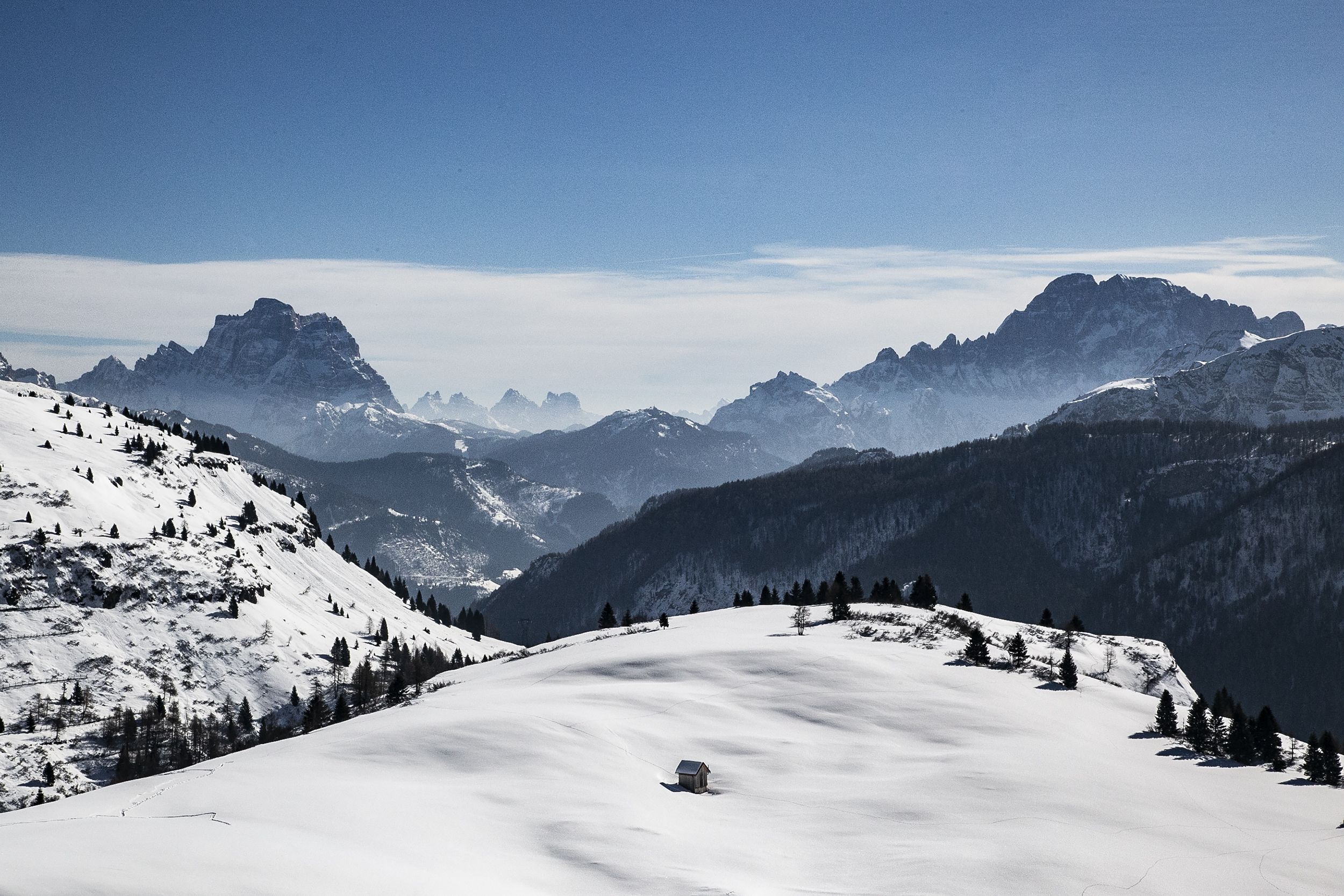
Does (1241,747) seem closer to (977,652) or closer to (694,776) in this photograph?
(977,652)

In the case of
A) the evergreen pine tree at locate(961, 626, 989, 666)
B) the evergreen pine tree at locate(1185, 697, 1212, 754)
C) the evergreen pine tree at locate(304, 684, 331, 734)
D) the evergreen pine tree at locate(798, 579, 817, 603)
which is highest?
the evergreen pine tree at locate(961, 626, 989, 666)

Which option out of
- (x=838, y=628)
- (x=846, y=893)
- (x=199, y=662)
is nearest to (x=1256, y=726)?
(x=838, y=628)

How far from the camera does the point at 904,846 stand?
165 feet

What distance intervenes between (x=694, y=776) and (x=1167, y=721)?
150 ft

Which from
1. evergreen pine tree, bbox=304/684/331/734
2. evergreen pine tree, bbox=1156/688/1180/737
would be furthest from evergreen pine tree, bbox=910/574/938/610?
evergreen pine tree, bbox=304/684/331/734

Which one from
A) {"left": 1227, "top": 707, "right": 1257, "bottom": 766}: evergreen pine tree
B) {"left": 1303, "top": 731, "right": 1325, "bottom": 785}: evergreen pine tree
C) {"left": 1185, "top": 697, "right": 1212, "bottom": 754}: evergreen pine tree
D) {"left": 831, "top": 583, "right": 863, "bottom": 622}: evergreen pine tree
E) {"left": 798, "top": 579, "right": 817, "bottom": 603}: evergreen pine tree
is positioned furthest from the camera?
{"left": 798, "top": 579, "right": 817, "bottom": 603}: evergreen pine tree

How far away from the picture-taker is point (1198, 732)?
77.8 meters

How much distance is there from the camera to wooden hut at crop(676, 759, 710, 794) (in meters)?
58.5

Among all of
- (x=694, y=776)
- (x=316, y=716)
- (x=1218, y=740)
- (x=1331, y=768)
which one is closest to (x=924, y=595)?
(x=1218, y=740)

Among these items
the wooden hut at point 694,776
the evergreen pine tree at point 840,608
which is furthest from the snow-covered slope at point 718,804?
the evergreen pine tree at point 840,608

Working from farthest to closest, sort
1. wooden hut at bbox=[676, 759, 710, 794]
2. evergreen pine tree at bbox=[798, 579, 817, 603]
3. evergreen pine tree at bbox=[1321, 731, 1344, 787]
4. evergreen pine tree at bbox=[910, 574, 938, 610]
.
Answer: evergreen pine tree at bbox=[798, 579, 817, 603] → evergreen pine tree at bbox=[910, 574, 938, 610] → evergreen pine tree at bbox=[1321, 731, 1344, 787] → wooden hut at bbox=[676, 759, 710, 794]

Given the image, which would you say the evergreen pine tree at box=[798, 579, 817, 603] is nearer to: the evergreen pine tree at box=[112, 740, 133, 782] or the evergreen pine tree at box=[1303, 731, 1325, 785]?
the evergreen pine tree at box=[1303, 731, 1325, 785]

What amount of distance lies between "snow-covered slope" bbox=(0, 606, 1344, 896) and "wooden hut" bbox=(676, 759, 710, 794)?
1.21 m

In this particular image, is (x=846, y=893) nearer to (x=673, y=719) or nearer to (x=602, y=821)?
(x=602, y=821)
